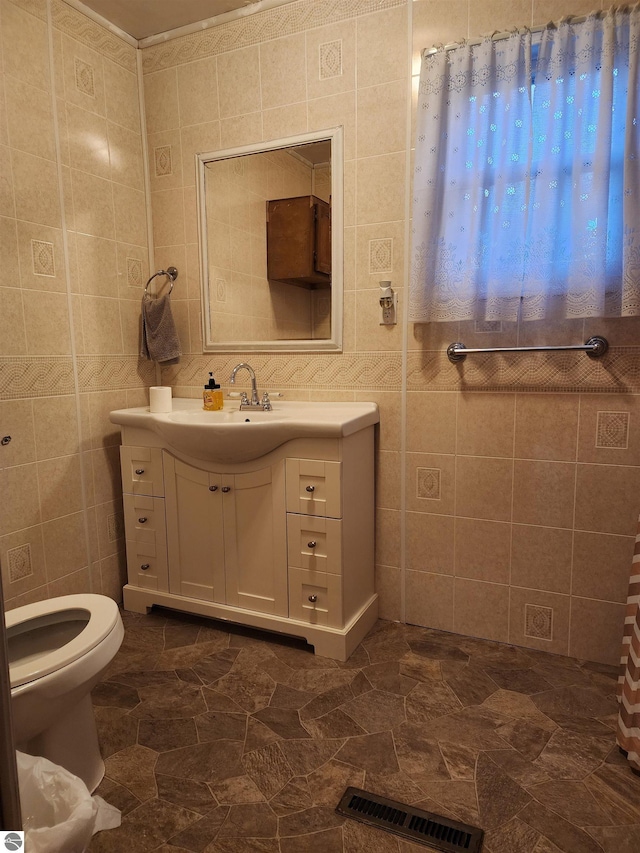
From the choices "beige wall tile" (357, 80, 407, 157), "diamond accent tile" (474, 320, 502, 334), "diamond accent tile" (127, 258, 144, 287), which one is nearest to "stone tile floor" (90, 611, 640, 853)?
"diamond accent tile" (474, 320, 502, 334)

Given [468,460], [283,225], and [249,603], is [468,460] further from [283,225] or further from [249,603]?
[283,225]

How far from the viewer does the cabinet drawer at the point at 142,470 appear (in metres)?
2.23

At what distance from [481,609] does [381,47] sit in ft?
6.95

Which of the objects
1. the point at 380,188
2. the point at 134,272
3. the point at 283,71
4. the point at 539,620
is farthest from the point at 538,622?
the point at 283,71

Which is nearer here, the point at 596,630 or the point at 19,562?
the point at 596,630

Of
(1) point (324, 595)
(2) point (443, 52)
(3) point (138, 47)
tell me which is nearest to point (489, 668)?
(1) point (324, 595)

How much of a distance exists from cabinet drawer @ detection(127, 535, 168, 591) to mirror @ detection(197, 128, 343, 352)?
91cm

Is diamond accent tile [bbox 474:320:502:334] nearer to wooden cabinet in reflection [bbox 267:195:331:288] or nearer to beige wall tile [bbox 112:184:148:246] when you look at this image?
wooden cabinet in reflection [bbox 267:195:331:288]

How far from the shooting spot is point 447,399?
6.82 ft

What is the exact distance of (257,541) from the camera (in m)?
2.08

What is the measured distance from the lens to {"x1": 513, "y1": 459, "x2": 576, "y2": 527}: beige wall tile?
193 cm

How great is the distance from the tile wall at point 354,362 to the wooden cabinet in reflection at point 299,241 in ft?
0.44

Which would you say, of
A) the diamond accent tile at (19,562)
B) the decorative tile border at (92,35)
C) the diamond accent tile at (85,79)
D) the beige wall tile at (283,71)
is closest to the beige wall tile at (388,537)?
the diamond accent tile at (19,562)

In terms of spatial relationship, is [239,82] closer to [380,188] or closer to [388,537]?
[380,188]
